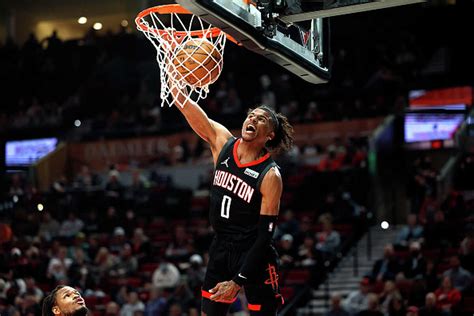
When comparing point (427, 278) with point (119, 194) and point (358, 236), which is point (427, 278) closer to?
point (358, 236)

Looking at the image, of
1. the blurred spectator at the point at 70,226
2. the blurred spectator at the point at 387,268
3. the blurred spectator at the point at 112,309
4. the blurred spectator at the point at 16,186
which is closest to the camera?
the blurred spectator at the point at 387,268

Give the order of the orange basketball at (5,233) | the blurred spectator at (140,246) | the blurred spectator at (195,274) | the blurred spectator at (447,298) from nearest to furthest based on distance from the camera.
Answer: the blurred spectator at (447,298) → the blurred spectator at (195,274) → the orange basketball at (5,233) → the blurred spectator at (140,246)

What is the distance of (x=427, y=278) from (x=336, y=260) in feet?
8.32

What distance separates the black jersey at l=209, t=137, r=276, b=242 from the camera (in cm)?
547

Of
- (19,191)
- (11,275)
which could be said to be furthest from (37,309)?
(19,191)

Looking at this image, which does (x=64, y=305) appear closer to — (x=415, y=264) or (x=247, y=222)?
(x=247, y=222)

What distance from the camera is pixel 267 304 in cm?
543

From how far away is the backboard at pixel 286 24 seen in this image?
5.02 m

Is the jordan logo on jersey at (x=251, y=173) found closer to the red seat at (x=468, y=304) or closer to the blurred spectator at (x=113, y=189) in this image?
the red seat at (x=468, y=304)

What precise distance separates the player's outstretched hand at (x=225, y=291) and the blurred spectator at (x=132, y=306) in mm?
7101

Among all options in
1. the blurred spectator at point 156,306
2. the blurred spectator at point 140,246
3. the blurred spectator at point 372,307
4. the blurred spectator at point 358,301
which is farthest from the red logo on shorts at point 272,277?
the blurred spectator at point 140,246

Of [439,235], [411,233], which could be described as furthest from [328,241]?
[439,235]

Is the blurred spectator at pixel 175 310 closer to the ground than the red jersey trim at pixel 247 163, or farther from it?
closer to the ground

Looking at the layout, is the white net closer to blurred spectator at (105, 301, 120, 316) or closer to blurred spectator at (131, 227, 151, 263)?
blurred spectator at (105, 301, 120, 316)
